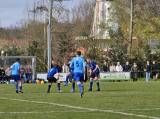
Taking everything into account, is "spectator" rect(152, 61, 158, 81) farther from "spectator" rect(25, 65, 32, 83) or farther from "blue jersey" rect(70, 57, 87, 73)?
"blue jersey" rect(70, 57, 87, 73)

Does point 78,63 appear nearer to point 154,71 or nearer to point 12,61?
point 154,71

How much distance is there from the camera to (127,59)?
35469mm

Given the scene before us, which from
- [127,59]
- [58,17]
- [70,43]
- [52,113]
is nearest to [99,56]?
[127,59]

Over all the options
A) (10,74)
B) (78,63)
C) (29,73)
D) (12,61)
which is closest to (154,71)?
(29,73)

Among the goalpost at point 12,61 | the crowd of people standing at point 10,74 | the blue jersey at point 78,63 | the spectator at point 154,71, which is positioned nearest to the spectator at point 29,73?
the crowd of people standing at point 10,74

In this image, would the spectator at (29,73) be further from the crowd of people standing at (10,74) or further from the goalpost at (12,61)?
the goalpost at (12,61)

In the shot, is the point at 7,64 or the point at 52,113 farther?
the point at 7,64

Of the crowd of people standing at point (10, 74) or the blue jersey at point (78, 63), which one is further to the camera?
the crowd of people standing at point (10, 74)

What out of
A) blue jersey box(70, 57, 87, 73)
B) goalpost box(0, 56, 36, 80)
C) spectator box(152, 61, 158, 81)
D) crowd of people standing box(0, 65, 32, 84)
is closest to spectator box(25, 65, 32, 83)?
crowd of people standing box(0, 65, 32, 84)

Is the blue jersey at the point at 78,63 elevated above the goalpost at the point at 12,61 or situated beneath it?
situated beneath

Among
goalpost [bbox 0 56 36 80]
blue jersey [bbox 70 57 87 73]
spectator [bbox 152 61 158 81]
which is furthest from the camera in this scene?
goalpost [bbox 0 56 36 80]

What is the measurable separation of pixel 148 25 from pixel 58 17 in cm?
1089

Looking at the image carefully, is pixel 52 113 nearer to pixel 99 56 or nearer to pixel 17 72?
pixel 17 72

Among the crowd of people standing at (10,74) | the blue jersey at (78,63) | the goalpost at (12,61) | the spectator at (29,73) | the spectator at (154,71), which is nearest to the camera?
the blue jersey at (78,63)
